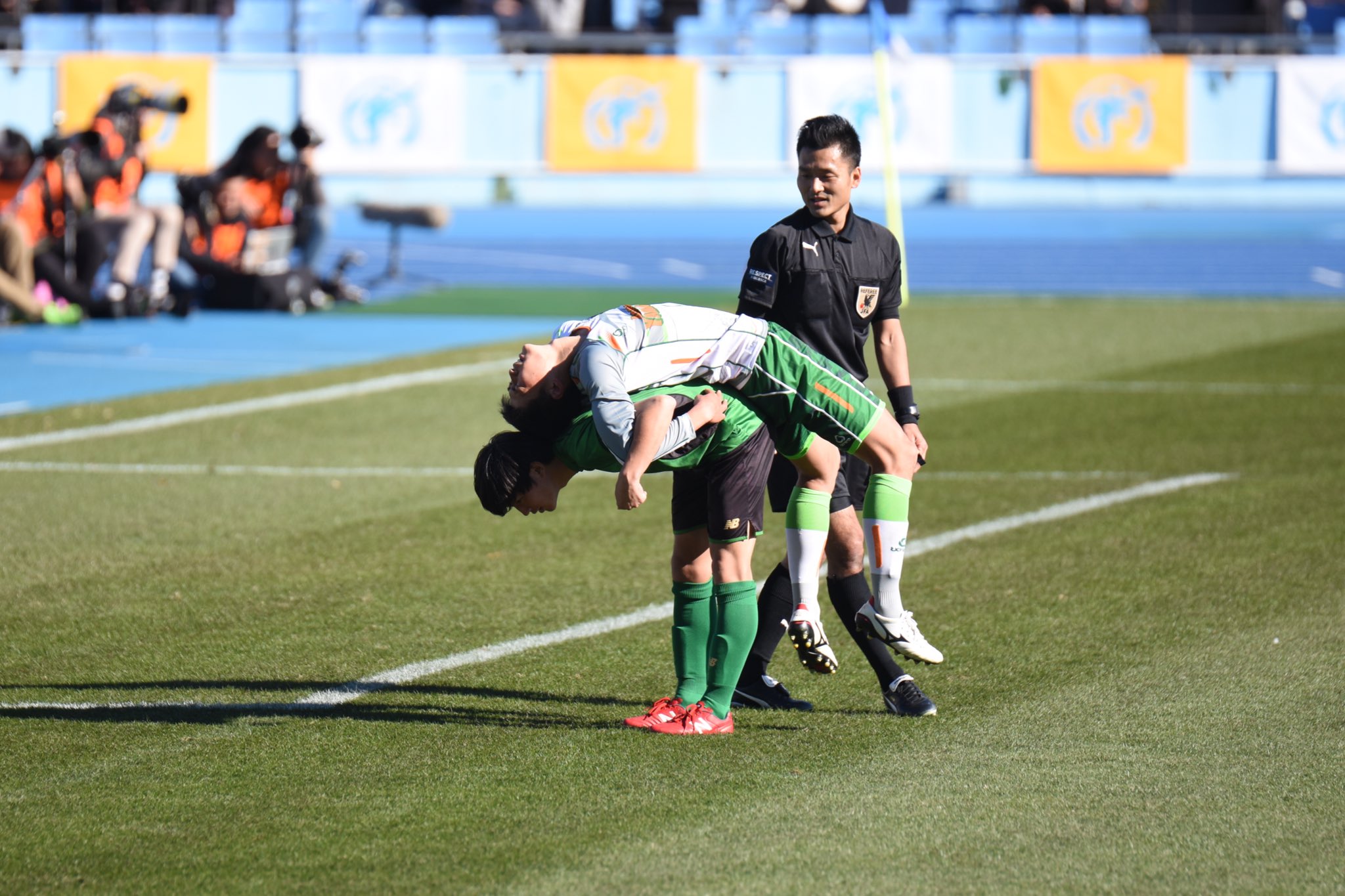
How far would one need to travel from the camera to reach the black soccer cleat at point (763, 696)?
553cm

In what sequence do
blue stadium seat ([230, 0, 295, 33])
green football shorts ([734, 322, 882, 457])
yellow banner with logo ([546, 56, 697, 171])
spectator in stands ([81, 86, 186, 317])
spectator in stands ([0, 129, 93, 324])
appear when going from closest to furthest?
1. green football shorts ([734, 322, 882, 457])
2. spectator in stands ([0, 129, 93, 324])
3. spectator in stands ([81, 86, 186, 317])
4. yellow banner with logo ([546, 56, 697, 171])
5. blue stadium seat ([230, 0, 295, 33])

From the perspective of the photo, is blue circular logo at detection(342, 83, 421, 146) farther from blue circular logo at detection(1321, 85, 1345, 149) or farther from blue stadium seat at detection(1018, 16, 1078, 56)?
blue circular logo at detection(1321, 85, 1345, 149)

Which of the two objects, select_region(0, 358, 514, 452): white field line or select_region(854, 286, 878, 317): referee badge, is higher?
select_region(854, 286, 878, 317): referee badge

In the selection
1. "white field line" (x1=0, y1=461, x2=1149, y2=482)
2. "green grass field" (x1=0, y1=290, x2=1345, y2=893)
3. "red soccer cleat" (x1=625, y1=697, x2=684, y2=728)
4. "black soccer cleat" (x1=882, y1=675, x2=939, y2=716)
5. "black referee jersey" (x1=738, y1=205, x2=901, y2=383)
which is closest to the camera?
"green grass field" (x1=0, y1=290, x2=1345, y2=893)

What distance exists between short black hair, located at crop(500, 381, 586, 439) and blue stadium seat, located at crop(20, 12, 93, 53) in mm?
25777

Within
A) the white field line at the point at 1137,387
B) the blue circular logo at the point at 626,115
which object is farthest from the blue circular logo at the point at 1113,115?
the white field line at the point at 1137,387

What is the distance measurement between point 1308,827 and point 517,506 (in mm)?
2212

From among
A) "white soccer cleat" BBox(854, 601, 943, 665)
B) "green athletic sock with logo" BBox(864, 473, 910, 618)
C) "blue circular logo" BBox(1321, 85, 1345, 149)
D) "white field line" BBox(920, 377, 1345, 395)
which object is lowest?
Answer: "white field line" BBox(920, 377, 1345, 395)

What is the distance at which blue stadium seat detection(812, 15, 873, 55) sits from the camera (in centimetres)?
2786

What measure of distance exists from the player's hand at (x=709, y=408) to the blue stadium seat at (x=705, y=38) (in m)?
23.0

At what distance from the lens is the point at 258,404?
12.4 metres

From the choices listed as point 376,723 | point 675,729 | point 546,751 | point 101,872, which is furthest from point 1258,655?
point 101,872

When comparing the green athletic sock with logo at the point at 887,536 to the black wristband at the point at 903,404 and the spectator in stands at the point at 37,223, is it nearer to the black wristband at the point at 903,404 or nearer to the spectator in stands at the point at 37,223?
the black wristband at the point at 903,404

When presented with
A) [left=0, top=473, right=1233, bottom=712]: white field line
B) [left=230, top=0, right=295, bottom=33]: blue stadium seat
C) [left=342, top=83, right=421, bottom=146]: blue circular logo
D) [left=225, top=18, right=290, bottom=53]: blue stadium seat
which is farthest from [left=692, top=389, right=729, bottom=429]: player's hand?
[left=230, top=0, right=295, bottom=33]: blue stadium seat
